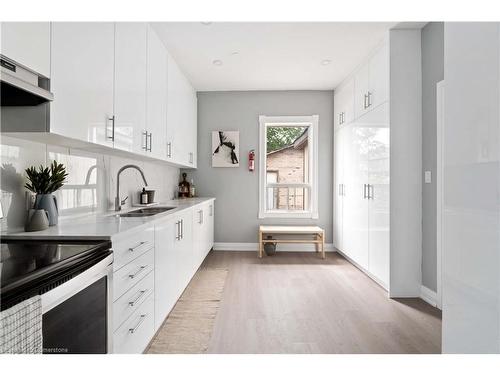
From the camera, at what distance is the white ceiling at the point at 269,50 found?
9.55 ft

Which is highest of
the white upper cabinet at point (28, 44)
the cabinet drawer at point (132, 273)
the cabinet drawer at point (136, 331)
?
the white upper cabinet at point (28, 44)

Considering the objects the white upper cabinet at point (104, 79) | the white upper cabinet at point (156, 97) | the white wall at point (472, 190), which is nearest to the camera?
the white wall at point (472, 190)

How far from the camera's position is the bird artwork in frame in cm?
502

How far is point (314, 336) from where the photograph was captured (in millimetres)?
2199

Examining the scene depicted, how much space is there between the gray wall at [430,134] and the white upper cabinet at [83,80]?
2675 mm

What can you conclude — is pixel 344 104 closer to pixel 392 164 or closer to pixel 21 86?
pixel 392 164

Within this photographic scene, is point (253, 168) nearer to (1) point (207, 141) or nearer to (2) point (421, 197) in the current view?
(1) point (207, 141)

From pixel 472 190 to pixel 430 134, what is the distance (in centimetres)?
240

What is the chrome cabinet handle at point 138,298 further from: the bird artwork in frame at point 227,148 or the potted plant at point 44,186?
the bird artwork in frame at point 227,148

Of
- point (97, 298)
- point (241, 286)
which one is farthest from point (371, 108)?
point (97, 298)

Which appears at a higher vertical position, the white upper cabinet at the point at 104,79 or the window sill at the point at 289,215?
the white upper cabinet at the point at 104,79

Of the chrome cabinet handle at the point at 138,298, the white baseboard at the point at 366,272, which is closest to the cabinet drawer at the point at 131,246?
the chrome cabinet handle at the point at 138,298

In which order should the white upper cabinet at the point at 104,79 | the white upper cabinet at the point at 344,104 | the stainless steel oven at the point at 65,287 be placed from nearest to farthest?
the stainless steel oven at the point at 65,287 < the white upper cabinet at the point at 104,79 < the white upper cabinet at the point at 344,104

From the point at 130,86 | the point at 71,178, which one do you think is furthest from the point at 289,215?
the point at 71,178
